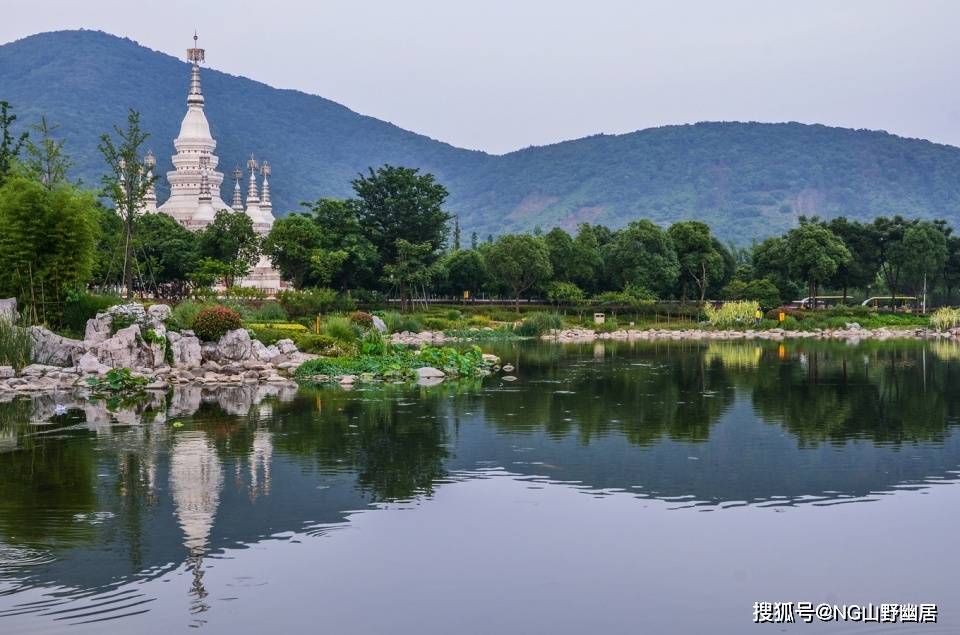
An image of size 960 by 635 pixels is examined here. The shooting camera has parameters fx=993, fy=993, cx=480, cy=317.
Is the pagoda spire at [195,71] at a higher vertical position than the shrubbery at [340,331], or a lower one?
higher

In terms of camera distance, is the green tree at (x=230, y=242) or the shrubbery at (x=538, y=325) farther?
the shrubbery at (x=538, y=325)

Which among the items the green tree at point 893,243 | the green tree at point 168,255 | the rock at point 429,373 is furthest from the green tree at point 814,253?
the rock at point 429,373

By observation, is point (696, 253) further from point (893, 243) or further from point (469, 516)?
point (469, 516)

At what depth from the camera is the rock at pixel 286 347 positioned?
33.2 meters

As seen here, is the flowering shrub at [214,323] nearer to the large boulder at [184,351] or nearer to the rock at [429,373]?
the large boulder at [184,351]

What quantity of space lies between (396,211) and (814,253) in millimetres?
31200

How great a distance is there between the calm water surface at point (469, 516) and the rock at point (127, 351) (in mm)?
5590

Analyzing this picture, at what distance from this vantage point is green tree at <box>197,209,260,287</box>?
55.9 m

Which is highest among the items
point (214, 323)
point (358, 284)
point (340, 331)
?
point (358, 284)

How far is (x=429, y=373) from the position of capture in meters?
31.1

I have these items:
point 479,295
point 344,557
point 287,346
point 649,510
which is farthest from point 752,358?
point 479,295

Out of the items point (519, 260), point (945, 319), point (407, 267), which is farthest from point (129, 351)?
point (945, 319)

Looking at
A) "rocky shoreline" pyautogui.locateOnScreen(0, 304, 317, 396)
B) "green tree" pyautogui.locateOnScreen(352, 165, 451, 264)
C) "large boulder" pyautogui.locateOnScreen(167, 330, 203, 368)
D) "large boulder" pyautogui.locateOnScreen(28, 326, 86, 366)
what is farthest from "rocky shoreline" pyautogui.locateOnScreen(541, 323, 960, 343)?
"large boulder" pyautogui.locateOnScreen(28, 326, 86, 366)

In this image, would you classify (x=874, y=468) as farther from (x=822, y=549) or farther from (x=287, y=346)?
(x=287, y=346)
